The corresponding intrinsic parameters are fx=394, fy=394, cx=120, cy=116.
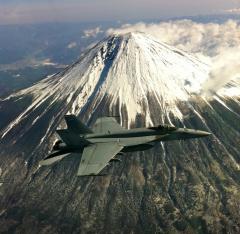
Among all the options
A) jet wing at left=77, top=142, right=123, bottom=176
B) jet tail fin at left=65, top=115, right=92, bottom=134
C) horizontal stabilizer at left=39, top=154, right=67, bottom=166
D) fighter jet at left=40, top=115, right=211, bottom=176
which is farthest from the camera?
jet tail fin at left=65, top=115, right=92, bottom=134

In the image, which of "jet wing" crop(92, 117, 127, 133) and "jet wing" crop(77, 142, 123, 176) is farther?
"jet wing" crop(92, 117, 127, 133)

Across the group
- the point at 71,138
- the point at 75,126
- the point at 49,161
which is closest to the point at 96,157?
the point at 71,138

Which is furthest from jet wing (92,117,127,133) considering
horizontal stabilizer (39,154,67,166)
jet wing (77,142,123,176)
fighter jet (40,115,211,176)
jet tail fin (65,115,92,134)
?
horizontal stabilizer (39,154,67,166)

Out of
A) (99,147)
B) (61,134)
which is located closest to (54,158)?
(61,134)

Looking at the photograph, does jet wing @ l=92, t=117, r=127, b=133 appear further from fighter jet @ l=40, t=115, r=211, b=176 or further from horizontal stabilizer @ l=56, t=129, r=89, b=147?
horizontal stabilizer @ l=56, t=129, r=89, b=147

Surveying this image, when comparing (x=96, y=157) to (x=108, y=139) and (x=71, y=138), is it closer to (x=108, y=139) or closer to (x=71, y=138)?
(x=108, y=139)

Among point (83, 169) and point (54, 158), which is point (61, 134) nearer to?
point (54, 158)

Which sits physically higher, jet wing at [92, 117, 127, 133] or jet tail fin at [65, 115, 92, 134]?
jet tail fin at [65, 115, 92, 134]
